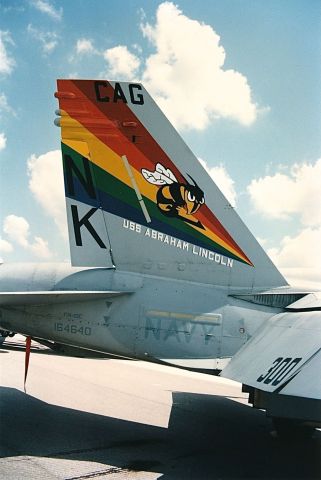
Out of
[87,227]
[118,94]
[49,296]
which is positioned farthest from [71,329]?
[118,94]

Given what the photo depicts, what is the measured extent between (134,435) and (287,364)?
2.87 metres

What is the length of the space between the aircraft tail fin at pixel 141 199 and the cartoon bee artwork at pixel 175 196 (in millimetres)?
13

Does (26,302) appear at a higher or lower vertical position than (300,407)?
higher

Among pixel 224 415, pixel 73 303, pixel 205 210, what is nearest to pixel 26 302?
pixel 73 303

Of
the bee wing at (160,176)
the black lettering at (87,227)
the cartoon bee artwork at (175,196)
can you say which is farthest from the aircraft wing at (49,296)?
the bee wing at (160,176)

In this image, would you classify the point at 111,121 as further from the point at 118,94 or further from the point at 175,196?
the point at 175,196

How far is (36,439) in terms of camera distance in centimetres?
527

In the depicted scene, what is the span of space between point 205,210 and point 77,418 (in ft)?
12.3

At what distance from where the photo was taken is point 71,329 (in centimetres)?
556

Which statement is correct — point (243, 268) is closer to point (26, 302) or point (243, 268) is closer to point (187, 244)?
point (187, 244)

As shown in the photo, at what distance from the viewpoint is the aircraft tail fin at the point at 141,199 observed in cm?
558

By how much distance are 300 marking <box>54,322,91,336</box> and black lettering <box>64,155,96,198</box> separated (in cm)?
178

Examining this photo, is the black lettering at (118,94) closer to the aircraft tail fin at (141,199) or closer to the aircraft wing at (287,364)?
the aircraft tail fin at (141,199)

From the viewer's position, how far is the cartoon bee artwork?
5602mm
